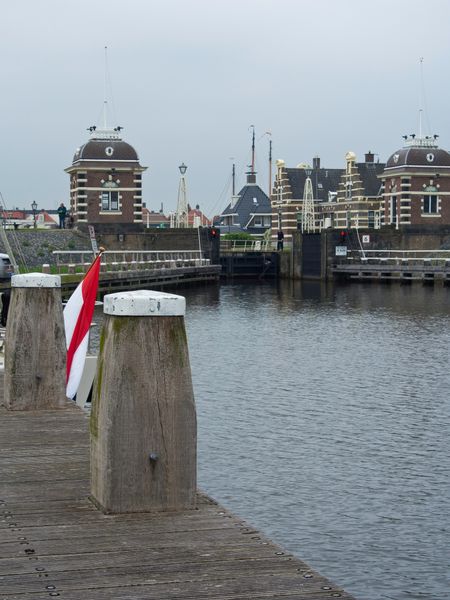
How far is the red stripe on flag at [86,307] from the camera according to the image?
11750 millimetres

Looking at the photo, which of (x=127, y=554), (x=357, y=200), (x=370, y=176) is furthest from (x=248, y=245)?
(x=127, y=554)

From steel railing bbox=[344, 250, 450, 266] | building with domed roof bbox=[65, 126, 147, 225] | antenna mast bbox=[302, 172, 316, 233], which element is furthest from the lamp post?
steel railing bbox=[344, 250, 450, 266]

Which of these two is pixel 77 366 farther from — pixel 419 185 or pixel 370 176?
pixel 370 176

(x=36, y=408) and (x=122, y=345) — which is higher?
(x=122, y=345)

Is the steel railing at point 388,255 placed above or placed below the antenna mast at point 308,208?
below

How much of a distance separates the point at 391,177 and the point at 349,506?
7341cm

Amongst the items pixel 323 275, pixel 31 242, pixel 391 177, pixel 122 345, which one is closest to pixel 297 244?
pixel 323 275

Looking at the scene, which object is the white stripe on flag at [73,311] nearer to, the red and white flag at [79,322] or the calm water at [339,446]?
the red and white flag at [79,322]

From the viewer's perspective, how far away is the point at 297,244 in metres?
81.9

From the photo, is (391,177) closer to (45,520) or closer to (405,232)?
(405,232)

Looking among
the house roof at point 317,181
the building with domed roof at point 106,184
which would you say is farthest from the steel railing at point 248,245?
the building with domed roof at point 106,184

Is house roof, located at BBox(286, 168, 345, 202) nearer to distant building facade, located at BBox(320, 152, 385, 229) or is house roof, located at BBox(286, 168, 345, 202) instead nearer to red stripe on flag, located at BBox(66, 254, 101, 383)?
distant building facade, located at BBox(320, 152, 385, 229)

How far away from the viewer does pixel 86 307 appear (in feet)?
39.4

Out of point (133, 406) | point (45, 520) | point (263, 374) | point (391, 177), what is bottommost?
point (263, 374)
